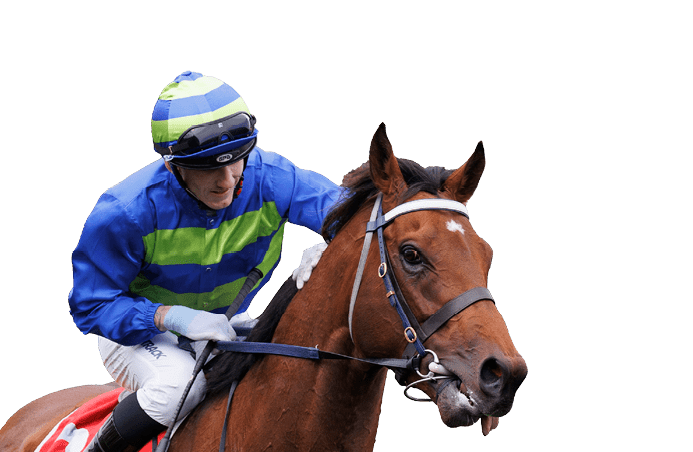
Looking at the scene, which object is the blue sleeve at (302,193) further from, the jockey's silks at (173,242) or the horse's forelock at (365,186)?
the horse's forelock at (365,186)

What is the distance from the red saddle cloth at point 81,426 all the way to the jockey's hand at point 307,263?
2.02 m

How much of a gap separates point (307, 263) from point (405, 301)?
3.02 feet

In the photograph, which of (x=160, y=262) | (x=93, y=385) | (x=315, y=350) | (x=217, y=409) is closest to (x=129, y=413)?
(x=217, y=409)

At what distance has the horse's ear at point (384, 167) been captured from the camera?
16.0 feet

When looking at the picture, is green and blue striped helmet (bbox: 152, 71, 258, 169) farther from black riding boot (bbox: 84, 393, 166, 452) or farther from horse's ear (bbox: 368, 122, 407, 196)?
black riding boot (bbox: 84, 393, 166, 452)

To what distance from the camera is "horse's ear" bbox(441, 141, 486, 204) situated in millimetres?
4961

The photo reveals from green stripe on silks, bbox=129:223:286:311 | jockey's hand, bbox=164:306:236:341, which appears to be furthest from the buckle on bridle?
green stripe on silks, bbox=129:223:286:311

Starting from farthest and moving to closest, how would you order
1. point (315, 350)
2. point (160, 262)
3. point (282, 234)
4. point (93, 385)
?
1. point (93, 385)
2. point (282, 234)
3. point (160, 262)
4. point (315, 350)

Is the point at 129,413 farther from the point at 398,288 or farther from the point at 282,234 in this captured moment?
the point at 398,288

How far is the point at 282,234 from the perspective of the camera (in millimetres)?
6469

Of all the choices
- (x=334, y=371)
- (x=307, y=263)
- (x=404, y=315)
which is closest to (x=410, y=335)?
(x=404, y=315)

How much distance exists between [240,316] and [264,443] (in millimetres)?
1561

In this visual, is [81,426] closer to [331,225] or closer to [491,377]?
[331,225]

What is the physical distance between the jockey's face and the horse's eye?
1.65 metres
